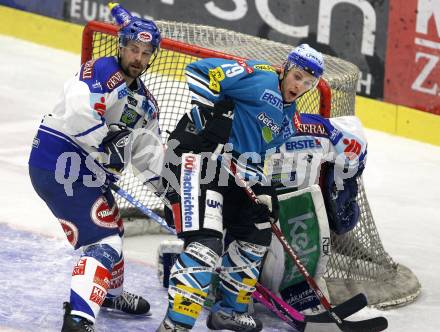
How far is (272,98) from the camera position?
16.6ft

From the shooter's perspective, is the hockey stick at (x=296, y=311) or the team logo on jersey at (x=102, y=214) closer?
the team logo on jersey at (x=102, y=214)

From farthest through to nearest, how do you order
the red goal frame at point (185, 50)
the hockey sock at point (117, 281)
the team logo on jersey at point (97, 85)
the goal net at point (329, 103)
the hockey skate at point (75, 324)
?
1. the goal net at point (329, 103)
2. the red goal frame at point (185, 50)
3. the hockey sock at point (117, 281)
4. the team logo on jersey at point (97, 85)
5. the hockey skate at point (75, 324)

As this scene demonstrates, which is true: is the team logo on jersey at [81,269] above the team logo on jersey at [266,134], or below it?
below

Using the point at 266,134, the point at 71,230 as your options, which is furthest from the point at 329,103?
the point at 71,230

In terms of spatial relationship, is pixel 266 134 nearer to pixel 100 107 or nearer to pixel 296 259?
Answer: pixel 296 259

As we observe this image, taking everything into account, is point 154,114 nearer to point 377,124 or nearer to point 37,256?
point 37,256

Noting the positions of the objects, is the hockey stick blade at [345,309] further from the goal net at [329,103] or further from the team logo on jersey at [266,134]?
the team logo on jersey at [266,134]

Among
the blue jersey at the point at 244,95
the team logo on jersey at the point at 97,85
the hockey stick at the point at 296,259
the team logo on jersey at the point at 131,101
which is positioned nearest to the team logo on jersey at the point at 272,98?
the blue jersey at the point at 244,95

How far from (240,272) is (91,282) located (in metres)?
0.68

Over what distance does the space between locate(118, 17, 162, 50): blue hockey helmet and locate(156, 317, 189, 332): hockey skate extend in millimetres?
1107

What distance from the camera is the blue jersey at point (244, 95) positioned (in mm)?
5016

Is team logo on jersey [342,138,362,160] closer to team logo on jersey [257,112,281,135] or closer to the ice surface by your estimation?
team logo on jersey [257,112,281,135]

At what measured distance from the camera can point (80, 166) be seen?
501cm

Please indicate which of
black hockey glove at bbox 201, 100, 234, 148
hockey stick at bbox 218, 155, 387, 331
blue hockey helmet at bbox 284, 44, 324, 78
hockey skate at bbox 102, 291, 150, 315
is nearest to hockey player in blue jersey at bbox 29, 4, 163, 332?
hockey skate at bbox 102, 291, 150, 315
